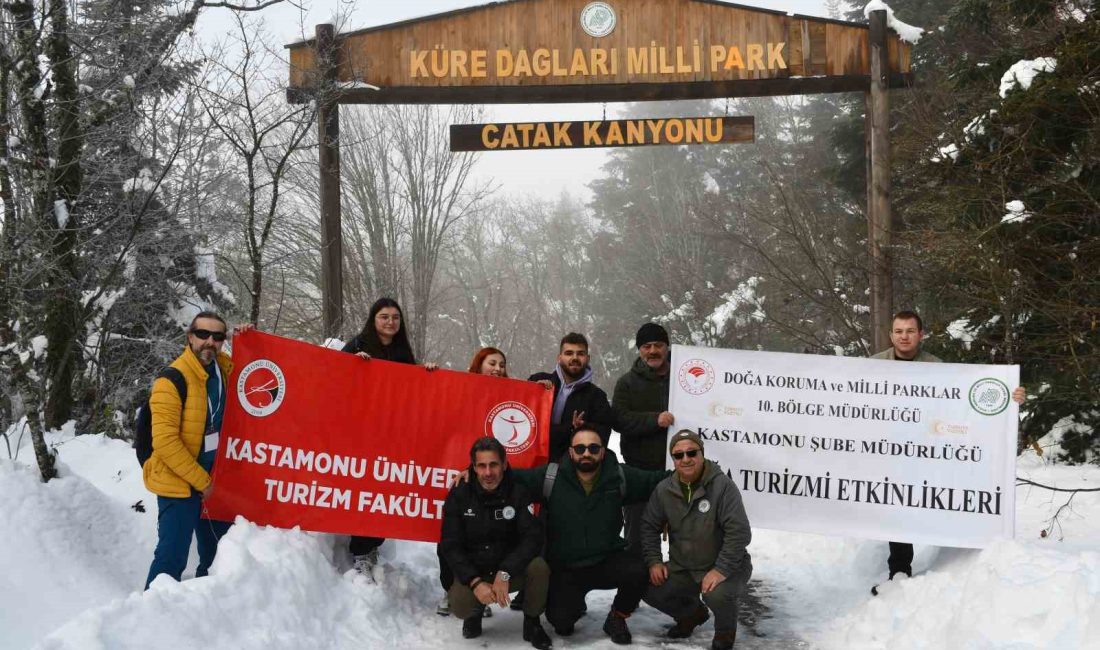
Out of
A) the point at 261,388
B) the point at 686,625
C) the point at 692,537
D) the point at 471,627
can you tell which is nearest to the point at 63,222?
the point at 261,388

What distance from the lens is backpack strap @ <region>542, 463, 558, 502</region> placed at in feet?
21.6

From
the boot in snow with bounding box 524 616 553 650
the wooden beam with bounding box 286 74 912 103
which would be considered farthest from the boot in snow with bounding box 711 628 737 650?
the wooden beam with bounding box 286 74 912 103

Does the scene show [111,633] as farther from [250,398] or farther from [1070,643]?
[1070,643]

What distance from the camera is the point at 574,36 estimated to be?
38.0 ft

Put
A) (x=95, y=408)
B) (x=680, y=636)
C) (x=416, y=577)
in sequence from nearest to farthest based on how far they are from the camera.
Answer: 1. (x=680, y=636)
2. (x=416, y=577)
3. (x=95, y=408)

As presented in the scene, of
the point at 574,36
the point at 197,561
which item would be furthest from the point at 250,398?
the point at 574,36

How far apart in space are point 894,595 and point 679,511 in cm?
151

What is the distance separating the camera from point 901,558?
22.7 feet

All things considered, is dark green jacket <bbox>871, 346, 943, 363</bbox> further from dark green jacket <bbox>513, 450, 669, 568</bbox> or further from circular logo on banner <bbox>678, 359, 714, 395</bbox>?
dark green jacket <bbox>513, 450, 669, 568</bbox>

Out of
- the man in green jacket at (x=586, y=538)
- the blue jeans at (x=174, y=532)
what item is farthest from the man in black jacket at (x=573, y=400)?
the blue jeans at (x=174, y=532)

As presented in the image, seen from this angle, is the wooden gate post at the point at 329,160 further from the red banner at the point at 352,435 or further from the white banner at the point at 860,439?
the white banner at the point at 860,439

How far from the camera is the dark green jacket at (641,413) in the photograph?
23.6ft

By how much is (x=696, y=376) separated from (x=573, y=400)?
37.6 inches

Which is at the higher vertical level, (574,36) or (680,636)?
(574,36)
